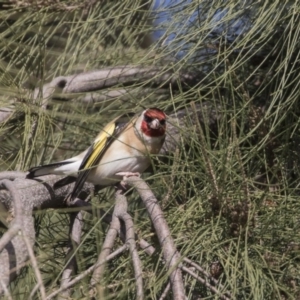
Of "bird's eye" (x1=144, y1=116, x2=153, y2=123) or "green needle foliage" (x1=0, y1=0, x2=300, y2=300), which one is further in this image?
"bird's eye" (x1=144, y1=116, x2=153, y2=123)

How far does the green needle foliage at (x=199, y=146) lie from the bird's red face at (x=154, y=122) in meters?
0.03

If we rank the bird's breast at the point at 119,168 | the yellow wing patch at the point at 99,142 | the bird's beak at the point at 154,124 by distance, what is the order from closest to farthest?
1. the bird's beak at the point at 154,124
2. the bird's breast at the point at 119,168
3. the yellow wing patch at the point at 99,142

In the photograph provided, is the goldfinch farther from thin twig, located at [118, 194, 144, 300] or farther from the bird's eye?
thin twig, located at [118, 194, 144, 300]

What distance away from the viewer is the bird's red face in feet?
8.06

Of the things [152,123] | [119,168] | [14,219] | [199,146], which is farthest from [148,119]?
[14,219]

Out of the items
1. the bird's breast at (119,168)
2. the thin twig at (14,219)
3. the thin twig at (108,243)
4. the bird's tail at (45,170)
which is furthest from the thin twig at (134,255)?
the bird's breast at (119,168)

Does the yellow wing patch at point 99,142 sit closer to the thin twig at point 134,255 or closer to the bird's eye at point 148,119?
the bird's eye at point 148,119

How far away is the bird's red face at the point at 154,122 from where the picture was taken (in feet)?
8.06

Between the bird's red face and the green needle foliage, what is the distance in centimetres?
3

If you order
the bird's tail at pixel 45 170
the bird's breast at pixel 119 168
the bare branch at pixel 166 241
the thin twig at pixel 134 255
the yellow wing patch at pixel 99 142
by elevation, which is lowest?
the bird's breast at pixel 119 168

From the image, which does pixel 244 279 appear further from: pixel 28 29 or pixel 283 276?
pixel 28 29

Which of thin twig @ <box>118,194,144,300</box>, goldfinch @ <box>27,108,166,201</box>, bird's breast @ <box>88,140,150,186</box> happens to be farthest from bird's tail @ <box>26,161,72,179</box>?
thin twig @ <box>118,194,144,300</box>

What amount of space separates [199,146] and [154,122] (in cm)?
54

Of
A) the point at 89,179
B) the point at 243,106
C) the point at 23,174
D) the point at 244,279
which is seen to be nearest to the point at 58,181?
the point at 23,174
